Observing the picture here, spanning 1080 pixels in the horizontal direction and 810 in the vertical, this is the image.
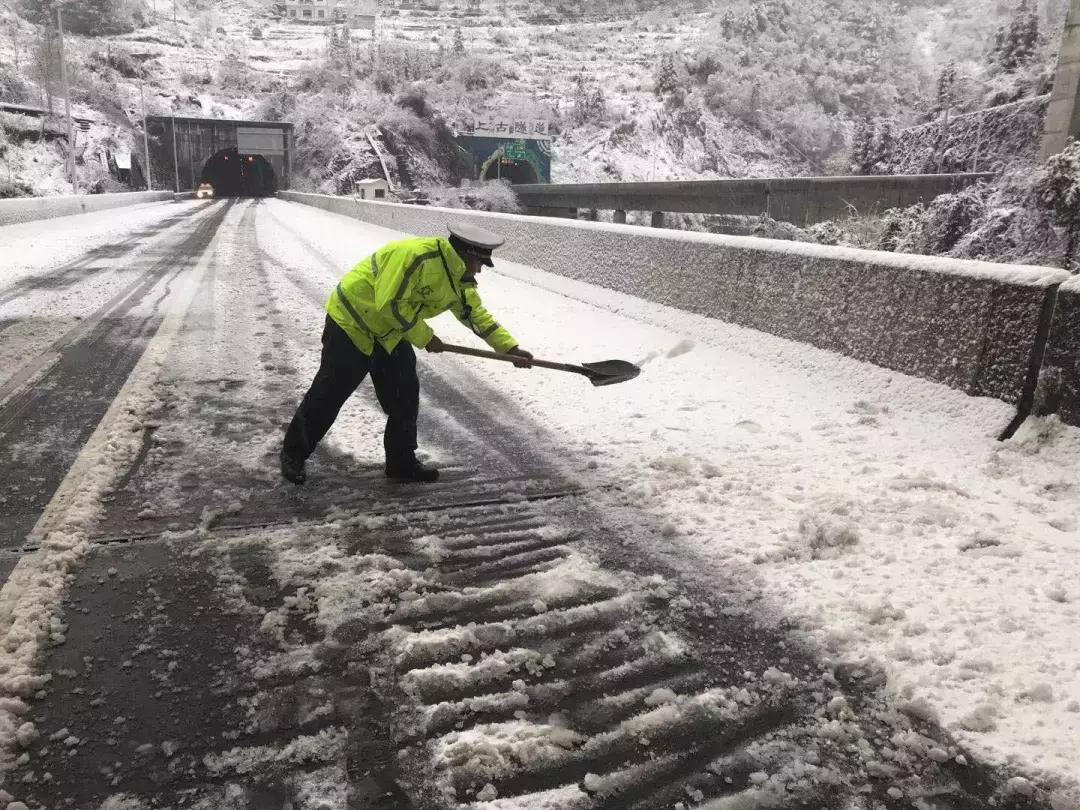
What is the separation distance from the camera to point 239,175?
75.4m

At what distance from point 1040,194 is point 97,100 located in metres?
73.9

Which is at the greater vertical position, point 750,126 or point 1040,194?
point 750,126

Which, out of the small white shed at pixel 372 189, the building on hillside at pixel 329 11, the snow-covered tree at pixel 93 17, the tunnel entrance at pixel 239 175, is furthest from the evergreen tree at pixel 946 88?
the building on hillside at pixel 329 11

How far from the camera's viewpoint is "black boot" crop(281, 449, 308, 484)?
158 inches

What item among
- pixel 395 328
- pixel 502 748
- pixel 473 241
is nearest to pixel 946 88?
pixel 473 241

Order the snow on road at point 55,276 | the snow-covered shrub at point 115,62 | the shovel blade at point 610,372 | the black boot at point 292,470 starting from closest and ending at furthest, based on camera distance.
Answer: the black boot at point 292,470 < the shovel blade at point 610,372 < the snow on road at point 55,276 < the snow-covered shrub at point 115,62

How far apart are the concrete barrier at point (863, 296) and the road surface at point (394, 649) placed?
2497mm

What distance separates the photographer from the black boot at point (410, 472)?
4129mm

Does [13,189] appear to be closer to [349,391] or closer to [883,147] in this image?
[349,391]

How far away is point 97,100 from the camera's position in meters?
65.1

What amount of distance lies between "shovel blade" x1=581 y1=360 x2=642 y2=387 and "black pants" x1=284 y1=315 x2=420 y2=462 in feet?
4.71

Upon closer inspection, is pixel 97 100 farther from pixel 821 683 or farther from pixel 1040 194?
pixel 821 683

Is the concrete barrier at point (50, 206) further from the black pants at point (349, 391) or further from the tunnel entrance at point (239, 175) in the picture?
the tunnel entrance at point (239, 175)

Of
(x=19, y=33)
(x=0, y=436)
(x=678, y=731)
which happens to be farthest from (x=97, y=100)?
(x=678, y=731)
